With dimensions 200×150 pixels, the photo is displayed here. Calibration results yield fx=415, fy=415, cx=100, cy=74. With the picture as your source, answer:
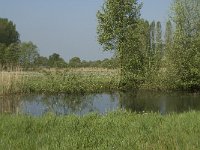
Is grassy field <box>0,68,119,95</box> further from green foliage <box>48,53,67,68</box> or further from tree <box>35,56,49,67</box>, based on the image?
tree <box>35,56,49,67</box>

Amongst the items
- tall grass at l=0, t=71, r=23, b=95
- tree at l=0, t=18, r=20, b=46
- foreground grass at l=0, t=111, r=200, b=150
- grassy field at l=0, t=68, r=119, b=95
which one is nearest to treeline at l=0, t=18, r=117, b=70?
tree at l=0, t=18, r=20, b=46

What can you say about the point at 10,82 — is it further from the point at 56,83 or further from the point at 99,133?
the point at 99,133

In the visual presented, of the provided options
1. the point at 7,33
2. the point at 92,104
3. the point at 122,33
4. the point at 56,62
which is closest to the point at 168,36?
the point at 122,33

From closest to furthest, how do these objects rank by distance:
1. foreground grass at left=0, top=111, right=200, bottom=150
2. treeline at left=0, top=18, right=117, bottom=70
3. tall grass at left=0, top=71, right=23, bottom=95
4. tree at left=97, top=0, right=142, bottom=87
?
foreground grass at left=0, top=111, right=200, bottom=150, tall grass at left=0, top=71, right=23, bottom=95, tree at left=97, top=0, right=142, bottom=87, treeline at left=0, top=18, right=117, bottom=70

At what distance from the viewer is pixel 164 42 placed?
34969 mm

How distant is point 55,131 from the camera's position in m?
11.5

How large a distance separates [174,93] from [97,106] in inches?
433

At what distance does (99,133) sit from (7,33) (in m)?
76.3

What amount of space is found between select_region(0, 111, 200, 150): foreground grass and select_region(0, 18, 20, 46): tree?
235ft

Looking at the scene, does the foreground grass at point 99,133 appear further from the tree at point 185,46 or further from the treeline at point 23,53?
the treeline at point 23,53

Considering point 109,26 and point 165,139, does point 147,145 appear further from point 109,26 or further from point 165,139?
point 109,26

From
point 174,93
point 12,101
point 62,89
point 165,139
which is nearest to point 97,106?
point 12,101

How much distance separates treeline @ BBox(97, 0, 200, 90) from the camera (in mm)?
33531

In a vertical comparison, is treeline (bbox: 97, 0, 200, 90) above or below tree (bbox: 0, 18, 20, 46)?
below
